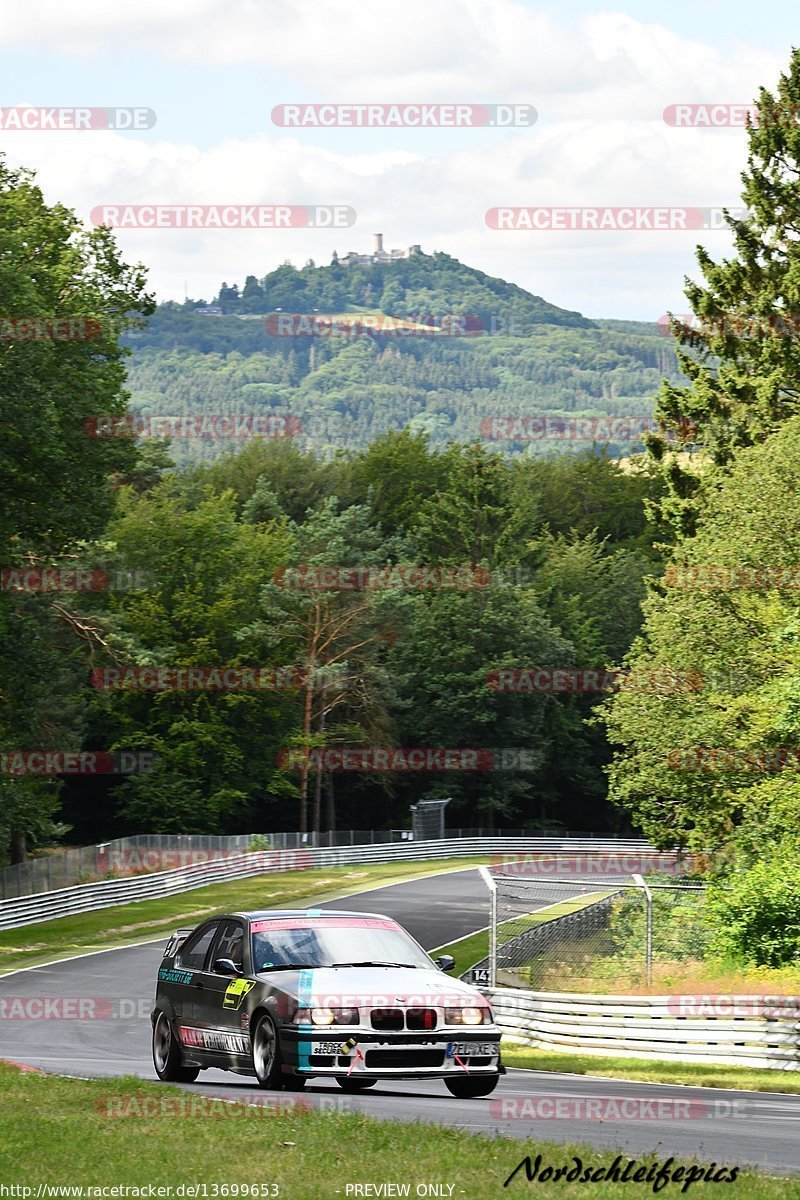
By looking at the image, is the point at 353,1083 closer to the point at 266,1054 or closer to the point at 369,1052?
the point at 266,1054

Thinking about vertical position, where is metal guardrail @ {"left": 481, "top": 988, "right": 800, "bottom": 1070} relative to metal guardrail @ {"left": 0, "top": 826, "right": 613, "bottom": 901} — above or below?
above

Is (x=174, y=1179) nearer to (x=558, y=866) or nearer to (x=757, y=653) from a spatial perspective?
(x=757, y=653)

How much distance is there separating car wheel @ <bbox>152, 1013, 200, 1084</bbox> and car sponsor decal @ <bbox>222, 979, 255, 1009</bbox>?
53.1 inches

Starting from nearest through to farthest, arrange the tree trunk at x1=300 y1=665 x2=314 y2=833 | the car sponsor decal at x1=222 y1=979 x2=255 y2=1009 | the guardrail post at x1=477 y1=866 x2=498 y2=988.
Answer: the car sponsor decal at x1=222 y1=979 x2=255 y2=1009
the guardrail post at x1=477 y1=866 x2=498 y2=988
the tree trunk at x1=300 y1=665 x2=314 y2=833

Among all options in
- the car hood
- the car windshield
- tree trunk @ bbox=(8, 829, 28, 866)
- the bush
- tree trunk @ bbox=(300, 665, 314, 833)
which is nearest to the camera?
the car hood

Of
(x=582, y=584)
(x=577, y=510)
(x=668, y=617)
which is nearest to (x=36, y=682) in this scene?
(x=668, y=617)

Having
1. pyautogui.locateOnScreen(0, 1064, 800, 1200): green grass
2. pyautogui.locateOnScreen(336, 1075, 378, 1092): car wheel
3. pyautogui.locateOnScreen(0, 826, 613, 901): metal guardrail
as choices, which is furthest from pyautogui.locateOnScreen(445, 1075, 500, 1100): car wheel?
pyautogui.locateOnScreen(0, 826, 613, 901): metal guardrail

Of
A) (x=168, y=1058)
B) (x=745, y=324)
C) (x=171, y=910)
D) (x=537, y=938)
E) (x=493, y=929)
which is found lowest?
(x=171, y=910)

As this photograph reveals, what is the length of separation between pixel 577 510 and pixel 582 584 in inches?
645

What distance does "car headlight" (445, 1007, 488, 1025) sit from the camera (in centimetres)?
1370

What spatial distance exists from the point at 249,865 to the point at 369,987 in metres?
49.9

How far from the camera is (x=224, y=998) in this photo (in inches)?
581

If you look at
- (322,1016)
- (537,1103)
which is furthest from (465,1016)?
(322,1016)

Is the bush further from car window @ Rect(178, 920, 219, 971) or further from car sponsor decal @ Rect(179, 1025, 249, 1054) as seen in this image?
car sponsor decal @ Rect(179, 1025, 249, 1054)
